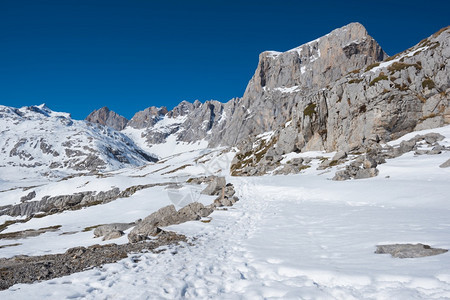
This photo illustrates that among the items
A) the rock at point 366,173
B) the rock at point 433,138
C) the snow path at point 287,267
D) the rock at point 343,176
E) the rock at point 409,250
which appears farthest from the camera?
the rock at point 433,138

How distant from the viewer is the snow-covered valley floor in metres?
7.05

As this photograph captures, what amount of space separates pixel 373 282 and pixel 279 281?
9.02 feet

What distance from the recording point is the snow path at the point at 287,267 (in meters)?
7.01

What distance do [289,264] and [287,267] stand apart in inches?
15.8

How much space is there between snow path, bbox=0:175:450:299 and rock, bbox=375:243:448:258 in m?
0.37

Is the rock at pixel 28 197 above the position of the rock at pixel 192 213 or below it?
above

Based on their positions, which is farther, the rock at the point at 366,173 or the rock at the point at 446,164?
the rock at the point at 366,173

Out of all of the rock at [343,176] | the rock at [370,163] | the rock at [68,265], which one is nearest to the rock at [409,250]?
the rock at [68,265]

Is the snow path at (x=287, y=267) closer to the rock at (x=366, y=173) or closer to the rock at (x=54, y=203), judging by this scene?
the rock at (x=366, y=173)

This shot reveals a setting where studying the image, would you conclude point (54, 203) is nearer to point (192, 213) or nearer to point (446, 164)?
point (192, 213)

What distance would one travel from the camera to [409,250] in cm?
863

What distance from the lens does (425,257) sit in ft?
26.2

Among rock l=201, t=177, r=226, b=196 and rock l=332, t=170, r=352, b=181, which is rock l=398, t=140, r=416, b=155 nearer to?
rock l=332, t=170, r=352, b=181

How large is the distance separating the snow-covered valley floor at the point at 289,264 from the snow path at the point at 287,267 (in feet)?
0.09
